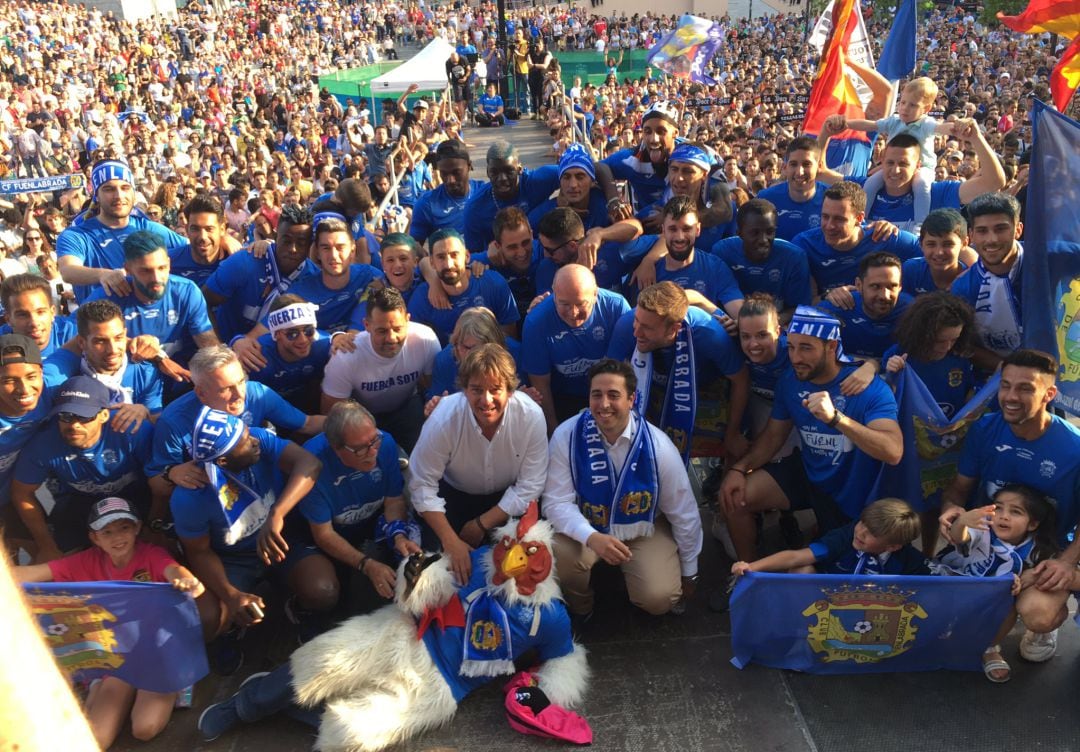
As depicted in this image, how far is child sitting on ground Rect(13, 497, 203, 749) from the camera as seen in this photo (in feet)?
12.8

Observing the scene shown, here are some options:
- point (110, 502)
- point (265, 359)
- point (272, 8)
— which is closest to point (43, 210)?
point (265, 359)

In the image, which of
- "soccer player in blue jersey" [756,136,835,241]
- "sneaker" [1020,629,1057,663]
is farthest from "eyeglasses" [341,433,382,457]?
"soccer player in blue jersey" [756,136,835,241]

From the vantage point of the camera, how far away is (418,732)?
150 inches

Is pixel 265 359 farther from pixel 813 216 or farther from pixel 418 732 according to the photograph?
pixel 813 216

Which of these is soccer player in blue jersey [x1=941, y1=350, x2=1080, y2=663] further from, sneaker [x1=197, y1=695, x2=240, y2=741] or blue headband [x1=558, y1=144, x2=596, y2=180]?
sneaker [x1=197, y1=695, x2=240, y2=741]

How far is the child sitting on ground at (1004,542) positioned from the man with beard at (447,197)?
179 inches

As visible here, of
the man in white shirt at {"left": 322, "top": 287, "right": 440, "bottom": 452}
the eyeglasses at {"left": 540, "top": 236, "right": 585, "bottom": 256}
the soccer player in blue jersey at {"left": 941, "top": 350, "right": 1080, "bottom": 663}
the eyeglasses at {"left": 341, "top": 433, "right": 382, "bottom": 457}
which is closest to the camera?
the soccer player in blue jersey at {"left": 941, "top": 350, "right": 1080, "bottom": 663}

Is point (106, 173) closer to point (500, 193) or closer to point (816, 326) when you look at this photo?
point (500, 193)

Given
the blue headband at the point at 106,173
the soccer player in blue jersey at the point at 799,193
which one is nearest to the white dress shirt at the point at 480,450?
the soccer player in blue jersey at the point at 799,193

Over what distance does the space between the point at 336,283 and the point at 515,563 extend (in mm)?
2792

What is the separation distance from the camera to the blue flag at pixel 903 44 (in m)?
9.56

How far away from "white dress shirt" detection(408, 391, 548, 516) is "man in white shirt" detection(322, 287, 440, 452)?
698 mm

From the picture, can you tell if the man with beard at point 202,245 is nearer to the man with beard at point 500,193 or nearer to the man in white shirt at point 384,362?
the man in white shirt at point 384,362

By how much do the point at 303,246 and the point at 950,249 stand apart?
4.43 m
